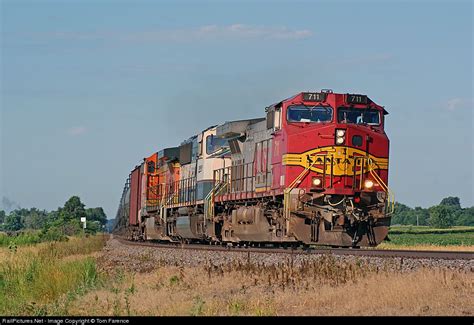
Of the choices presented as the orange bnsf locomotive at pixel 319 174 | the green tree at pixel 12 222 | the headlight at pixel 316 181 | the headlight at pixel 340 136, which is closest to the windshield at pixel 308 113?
the orange bnsf locomotive at pixel 319 174

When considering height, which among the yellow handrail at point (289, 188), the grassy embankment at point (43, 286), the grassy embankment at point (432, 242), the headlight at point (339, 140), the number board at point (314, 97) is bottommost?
the grassy embankment at point (43, 286)

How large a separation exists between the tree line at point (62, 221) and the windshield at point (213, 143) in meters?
27.3

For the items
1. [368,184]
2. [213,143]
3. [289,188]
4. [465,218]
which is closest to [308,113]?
[289,188]

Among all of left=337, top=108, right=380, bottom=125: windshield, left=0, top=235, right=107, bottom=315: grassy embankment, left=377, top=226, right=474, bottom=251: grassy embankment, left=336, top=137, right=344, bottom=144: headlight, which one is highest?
left=337, top=108, right=380, bottom=125: windshield

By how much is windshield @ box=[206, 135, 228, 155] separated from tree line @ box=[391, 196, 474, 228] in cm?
4359

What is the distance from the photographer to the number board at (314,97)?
2075cm

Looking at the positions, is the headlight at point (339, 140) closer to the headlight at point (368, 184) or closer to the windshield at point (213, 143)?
the headlight at point (368, 184)

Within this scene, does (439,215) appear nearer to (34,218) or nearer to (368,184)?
(368,184)

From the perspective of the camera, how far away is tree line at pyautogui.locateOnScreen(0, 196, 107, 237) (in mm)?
65562

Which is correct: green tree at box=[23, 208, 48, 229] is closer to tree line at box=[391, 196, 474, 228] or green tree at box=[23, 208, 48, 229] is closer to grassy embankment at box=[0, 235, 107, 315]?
tree line at box=[391, 196, 474, 228]

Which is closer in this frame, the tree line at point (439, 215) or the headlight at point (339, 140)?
the headlight at point (339, 140)

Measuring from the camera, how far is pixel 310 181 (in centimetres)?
2036

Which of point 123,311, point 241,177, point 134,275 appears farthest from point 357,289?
point 241,177

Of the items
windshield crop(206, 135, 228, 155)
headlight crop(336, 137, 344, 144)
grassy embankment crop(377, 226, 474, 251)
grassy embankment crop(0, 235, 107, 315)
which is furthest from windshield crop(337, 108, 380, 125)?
grassy embankment crop(377, 226, 474, 251)
